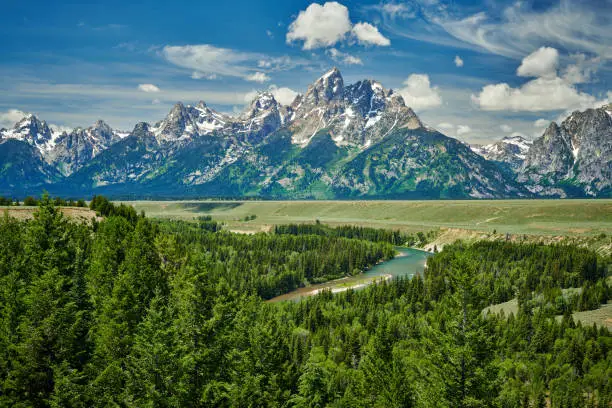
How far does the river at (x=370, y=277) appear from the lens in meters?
141

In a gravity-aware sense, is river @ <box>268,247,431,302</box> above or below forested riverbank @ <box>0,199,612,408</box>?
below

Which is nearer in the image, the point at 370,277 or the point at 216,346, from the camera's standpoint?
→ the point at 216,346

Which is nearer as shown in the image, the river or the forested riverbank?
the forested riverbank

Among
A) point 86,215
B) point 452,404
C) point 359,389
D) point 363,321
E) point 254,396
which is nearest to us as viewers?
point 452,404

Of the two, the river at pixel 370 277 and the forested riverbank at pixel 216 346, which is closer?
the forested riverbank at pixel 216 346

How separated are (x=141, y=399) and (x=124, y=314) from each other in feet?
45.9

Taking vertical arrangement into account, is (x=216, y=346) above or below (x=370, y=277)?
above

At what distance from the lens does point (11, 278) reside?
4209 centimetres

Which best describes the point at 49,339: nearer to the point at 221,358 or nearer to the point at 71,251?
the point at 221,358

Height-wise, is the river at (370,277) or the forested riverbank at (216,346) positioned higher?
the forested riverbank at (216,346)

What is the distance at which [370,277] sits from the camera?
161125 mm

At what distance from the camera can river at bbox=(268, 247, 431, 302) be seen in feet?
463

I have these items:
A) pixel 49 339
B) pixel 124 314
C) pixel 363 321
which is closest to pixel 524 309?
pixel 363 321

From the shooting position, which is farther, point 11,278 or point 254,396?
point 11,278
